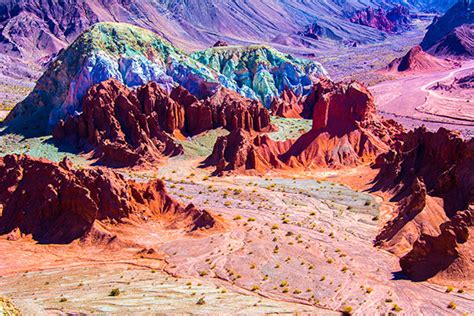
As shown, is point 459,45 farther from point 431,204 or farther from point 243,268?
point 243,268

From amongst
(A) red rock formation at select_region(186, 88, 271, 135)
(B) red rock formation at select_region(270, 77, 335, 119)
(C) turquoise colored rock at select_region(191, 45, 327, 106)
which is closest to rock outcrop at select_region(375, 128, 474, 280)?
(A) red rock formation at select_region(186, 88, 271, 135)

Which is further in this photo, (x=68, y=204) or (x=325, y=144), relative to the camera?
(x=325, y=144)

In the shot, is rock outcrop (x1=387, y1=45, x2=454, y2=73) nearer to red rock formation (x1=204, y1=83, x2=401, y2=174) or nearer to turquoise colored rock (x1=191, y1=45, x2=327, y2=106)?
turquoise colored rock (x1=191, y1=45, x2=327, y2=106)

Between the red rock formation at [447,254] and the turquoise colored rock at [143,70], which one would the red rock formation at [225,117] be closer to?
the turquoise colored rock at [143,70]

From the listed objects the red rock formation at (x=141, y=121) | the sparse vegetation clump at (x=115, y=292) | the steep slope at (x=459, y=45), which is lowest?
the sparse vegetation clump at (x=115, y=292)

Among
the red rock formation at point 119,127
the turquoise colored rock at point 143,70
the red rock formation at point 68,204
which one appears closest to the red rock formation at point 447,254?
the red rock formation at point 68,204

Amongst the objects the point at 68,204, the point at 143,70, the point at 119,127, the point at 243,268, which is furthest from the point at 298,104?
the point at 243,268
